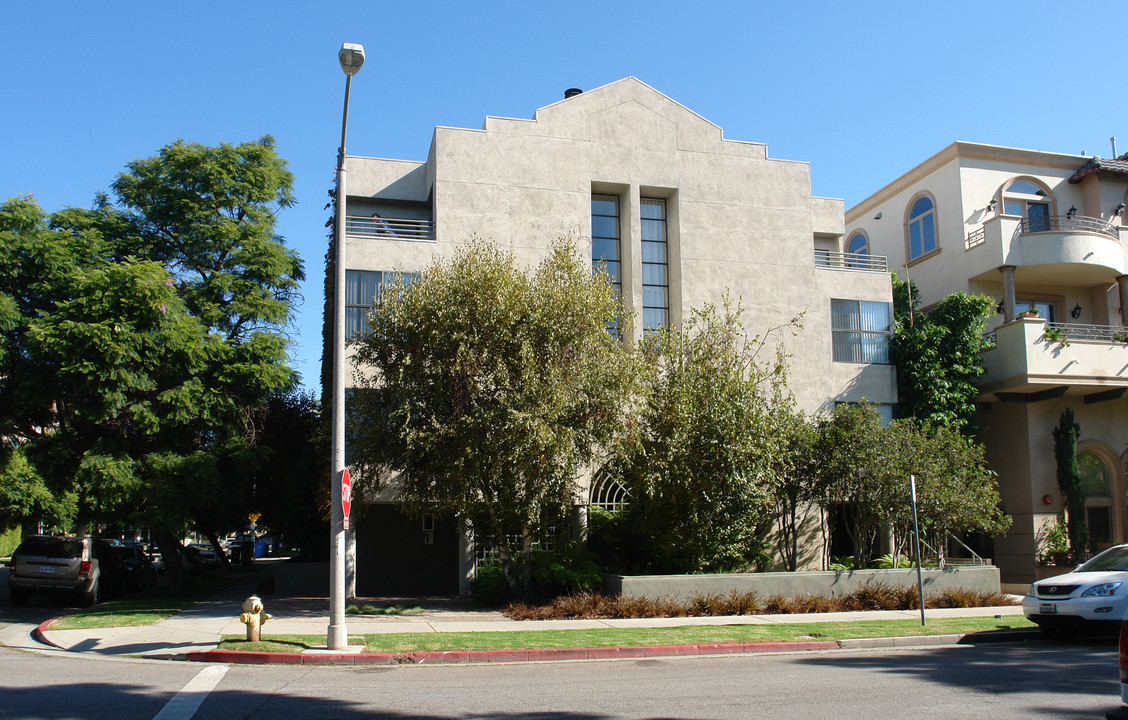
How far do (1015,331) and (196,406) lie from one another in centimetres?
2200

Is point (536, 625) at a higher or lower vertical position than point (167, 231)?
lower

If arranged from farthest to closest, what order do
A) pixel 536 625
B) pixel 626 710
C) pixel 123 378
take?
pixel 123 378
pixel 536 625
pixel 626 710

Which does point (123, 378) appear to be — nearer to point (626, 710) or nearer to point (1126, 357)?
point (626, 710)

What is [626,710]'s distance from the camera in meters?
8.46

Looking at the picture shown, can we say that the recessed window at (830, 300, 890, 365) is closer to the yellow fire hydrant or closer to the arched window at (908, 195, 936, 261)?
the arched window at (908, 195, 936, 261)

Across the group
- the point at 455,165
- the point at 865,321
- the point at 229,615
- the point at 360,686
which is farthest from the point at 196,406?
the point at 865,321

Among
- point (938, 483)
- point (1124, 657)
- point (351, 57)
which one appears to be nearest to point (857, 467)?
point (938, 483)

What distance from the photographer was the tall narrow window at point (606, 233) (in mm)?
23516

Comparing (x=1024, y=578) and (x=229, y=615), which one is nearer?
(x=229, y=615)

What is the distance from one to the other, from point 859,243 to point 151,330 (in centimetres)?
2529

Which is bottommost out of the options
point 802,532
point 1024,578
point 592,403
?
point 1024,578

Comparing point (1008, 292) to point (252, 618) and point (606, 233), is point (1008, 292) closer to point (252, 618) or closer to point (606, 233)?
point (606, 233)

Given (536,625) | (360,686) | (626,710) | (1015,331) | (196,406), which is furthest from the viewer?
(1015,331)

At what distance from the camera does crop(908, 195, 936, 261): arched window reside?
28.4 m
